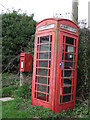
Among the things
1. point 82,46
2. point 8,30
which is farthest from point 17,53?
point 82,46

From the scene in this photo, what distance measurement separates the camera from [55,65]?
4516mm

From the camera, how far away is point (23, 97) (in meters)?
5.89

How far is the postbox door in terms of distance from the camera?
4621 mm

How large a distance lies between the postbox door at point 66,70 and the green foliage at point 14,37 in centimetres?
375

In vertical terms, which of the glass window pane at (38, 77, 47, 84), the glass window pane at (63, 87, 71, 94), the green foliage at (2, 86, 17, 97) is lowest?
the green foliage at (2, 86, 17, 97)

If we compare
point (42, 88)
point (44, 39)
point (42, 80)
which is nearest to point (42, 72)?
point (42, 80)

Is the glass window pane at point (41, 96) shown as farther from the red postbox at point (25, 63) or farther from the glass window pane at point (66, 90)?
the red postbox at point (25, 63)

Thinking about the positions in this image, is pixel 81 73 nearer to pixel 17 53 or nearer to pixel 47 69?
pixel 47 69

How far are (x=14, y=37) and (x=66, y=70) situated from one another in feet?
16.3

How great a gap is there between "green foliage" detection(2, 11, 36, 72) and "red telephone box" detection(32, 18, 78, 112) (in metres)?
3.44

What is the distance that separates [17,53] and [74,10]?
3754 millimetres

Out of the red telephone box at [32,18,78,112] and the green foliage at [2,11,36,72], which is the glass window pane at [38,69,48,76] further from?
the green foliage at [2,11,36,72]

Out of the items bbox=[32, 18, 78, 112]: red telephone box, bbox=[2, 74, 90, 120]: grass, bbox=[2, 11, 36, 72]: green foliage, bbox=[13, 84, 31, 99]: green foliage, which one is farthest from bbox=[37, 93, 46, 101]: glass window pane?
bbox=[2, 11, 36, 72]: green foliage

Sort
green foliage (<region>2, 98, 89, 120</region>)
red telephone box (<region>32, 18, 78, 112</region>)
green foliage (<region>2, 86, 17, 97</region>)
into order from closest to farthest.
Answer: green foliage (<region>2, 98, 89, 120</region>)
red telephone box (<region>32, 18, 78, 112</region>)
green foliage (<region>2, 86, 17, 97</region>)
